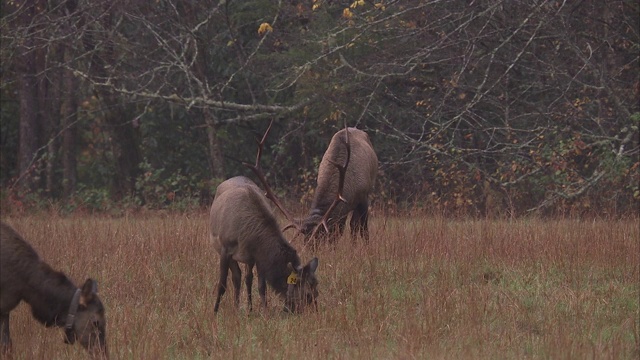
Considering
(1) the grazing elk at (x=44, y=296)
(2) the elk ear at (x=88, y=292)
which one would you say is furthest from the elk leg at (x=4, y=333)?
(2) the elk ear at (x=88, y=292)

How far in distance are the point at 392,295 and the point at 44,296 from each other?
3234 millimetres

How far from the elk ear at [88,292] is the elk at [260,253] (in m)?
1.94

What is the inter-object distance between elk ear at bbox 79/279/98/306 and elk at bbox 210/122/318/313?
1935 mm

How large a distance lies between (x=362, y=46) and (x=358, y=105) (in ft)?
3.29

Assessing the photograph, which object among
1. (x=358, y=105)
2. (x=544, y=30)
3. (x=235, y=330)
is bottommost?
(x=235, y=330)

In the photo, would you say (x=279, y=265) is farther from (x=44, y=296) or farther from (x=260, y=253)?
(x=44, y=296)

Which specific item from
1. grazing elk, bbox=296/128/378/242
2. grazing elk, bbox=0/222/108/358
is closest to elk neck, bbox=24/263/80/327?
grazing elk, bbox=0/222/108/358

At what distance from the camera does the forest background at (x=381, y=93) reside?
52.0ft

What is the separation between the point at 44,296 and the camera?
6.97 m

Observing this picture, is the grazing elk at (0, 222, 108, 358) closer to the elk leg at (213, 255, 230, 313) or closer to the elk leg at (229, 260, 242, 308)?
the elk leg at (213, 255, 230, 313)

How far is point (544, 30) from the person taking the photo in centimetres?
1669

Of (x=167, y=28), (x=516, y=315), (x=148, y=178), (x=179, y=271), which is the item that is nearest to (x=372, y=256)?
(x=179, y=271)

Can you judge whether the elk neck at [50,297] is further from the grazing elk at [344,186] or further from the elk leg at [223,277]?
the grazing elk at [344,186]

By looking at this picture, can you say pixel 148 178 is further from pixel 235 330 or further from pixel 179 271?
pixel 235 330
